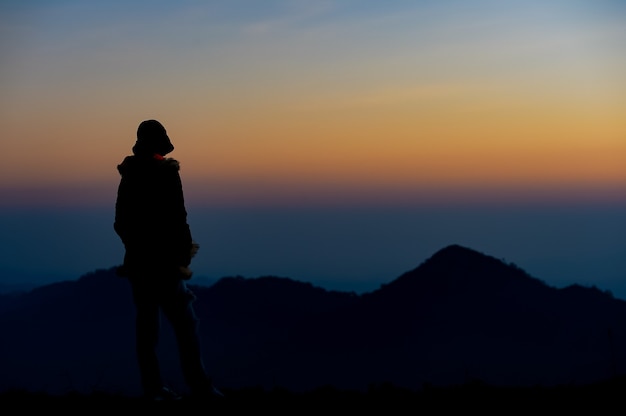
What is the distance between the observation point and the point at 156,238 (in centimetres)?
970

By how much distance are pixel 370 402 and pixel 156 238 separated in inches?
97.7

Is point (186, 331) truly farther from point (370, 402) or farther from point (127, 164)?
point (370, 402)

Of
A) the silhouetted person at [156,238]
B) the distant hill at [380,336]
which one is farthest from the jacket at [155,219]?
the distant hill at [380,336]

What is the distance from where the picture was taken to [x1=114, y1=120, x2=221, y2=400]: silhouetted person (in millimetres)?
9680

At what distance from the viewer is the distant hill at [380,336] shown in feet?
125

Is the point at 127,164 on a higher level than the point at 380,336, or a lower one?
higher

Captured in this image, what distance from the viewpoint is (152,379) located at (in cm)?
1005

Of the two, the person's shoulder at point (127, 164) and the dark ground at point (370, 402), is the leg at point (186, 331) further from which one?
the person's shoulder at point (127, 164)

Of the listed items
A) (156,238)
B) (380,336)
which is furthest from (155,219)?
(380,336)

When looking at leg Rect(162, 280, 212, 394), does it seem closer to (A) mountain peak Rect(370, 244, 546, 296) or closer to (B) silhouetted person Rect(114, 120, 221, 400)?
(B) silhouetted person Rect(114, 120, 221, 400)

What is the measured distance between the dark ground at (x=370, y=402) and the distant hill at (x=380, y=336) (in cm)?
2357

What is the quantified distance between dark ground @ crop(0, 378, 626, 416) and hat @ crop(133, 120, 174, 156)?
2.32 m

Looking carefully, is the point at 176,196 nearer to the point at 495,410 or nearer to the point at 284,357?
the point at 495,410

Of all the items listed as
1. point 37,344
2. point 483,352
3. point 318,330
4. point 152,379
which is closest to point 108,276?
point 37,344
